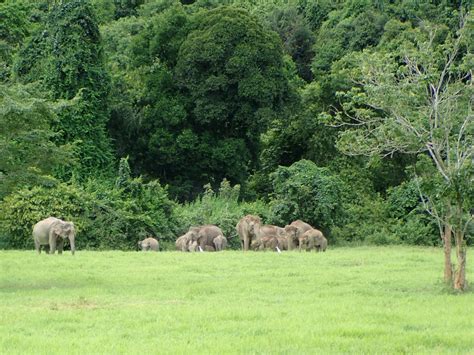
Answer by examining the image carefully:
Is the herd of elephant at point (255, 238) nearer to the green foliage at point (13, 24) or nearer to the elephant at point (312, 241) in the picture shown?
the elephant at point (312, 241)

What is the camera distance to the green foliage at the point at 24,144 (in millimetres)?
20469

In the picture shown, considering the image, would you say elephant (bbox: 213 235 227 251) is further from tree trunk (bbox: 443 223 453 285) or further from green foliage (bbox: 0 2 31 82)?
green foliage (bbox: 0 2 31 82)

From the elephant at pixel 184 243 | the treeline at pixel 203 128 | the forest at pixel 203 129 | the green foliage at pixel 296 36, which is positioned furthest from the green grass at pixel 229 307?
the green foliage at pixel 296 36

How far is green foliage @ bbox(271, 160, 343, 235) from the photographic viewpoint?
128 ft

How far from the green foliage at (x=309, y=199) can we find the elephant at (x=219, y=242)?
4384 millimetres

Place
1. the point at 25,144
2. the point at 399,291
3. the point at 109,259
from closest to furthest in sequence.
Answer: the point at 399,291
the point at 25,144
the point at 109,259

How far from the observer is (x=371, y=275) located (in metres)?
22.7

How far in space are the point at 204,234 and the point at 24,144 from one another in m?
14.9

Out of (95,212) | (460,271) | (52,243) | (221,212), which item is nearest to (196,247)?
(95,212)

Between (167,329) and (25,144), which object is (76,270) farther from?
(167,329)

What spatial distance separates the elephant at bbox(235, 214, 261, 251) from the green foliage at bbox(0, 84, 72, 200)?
1331 cm

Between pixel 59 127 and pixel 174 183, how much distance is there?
6.98m

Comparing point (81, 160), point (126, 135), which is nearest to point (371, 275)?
point (81, 160)

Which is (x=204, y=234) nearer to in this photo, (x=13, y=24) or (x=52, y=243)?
(x=52, y=243)
